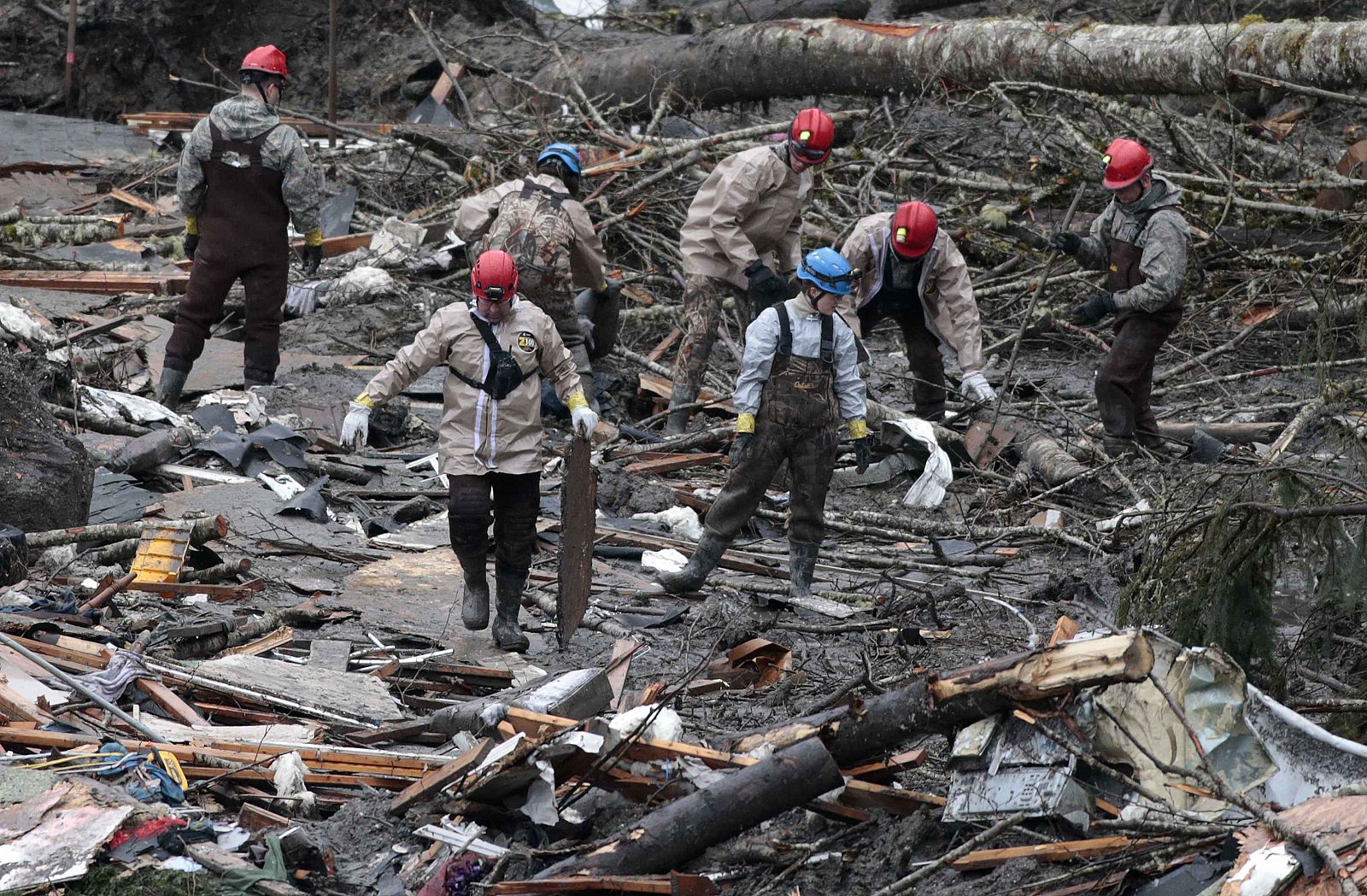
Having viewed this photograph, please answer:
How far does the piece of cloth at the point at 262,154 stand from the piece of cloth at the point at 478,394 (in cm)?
312

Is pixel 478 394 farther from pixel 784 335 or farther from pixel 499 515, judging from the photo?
pixel 784 335

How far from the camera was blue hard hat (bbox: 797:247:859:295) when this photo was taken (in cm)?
Answer: 670

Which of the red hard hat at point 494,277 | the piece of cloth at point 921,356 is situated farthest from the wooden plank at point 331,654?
the piece of cloth at point 921,356

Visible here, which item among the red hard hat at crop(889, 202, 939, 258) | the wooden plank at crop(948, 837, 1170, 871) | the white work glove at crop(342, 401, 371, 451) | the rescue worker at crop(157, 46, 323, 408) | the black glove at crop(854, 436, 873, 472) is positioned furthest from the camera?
the rescue worker at crop(157, 46, 323, 408)

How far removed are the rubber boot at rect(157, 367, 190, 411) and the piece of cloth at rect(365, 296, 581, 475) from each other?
3.25 metres

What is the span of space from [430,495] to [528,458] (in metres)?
2.30

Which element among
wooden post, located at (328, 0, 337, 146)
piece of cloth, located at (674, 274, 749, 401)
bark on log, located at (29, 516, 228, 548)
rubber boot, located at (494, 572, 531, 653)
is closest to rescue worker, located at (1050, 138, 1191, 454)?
piece of cloth, located at (674, 274, 749, 401)

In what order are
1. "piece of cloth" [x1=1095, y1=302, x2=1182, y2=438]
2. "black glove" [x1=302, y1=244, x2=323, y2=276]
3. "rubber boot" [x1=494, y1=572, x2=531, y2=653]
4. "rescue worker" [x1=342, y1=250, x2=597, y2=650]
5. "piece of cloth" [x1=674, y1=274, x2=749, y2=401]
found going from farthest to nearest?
"black glove" [x1=302, y1=244, x2=323, y2=276]
"piece of cloth" [x1=674, y1=274, x2=749, y2=401]
"piece of cloth" [x1=1095, y1=302, x2=1182, y2=438]
"rubber boot" [x1=494, y1=572, x2=531, y2=653]
"rescue worker" [x1=342, y1=250, x2=597, y2=650]

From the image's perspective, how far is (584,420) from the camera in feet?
20.9

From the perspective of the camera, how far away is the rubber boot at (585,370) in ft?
31.8

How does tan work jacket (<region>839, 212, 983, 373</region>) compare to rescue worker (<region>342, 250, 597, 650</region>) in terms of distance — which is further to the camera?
tan work jacket (<region>839, 212, 983, 373</region>)

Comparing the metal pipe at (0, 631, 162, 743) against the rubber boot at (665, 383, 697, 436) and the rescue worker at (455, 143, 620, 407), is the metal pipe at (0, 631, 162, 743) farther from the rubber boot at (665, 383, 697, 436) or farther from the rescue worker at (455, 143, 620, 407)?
the rubber boot at (665, 383, 697, 436)

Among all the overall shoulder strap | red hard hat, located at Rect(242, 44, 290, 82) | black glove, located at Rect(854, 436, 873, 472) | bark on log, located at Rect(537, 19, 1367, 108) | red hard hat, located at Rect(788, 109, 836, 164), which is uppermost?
bark on log, located at Rect(537, 19, 1367, 108)

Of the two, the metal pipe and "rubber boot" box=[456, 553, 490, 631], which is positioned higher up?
the metal pipe
